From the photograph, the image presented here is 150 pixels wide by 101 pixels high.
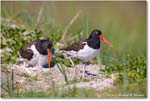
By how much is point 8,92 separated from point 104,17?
0.69 metres

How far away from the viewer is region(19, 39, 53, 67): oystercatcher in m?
3.10

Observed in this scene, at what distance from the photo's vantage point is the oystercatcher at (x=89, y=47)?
3069 mm

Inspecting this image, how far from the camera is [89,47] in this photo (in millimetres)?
3064

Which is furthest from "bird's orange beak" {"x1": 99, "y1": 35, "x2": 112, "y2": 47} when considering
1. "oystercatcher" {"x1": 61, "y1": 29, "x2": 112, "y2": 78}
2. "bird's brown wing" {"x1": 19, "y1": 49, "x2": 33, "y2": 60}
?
"bird's brown wing" {"x1": 19, "y1": 49, "x2": 33, "y2": 60}

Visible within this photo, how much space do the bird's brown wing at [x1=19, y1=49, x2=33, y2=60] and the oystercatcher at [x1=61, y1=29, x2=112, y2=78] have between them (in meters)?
0.22

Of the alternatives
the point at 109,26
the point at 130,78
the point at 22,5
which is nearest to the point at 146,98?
the point at 130,78

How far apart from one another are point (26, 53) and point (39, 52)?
0.08 m

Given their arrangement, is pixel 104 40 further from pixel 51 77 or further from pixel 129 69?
pixel 51 77

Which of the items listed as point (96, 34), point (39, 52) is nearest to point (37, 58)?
point (39, 52)

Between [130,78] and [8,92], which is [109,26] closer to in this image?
[130,78]

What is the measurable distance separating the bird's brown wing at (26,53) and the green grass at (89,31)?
42mm

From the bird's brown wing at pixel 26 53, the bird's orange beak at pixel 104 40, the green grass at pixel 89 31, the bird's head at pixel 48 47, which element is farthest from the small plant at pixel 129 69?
the bird's brown wing at pixel 26 53

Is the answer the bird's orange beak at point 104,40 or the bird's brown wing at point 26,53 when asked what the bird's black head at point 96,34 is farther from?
the bird's brown wing at point 26,53

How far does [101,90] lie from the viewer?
3.07m
